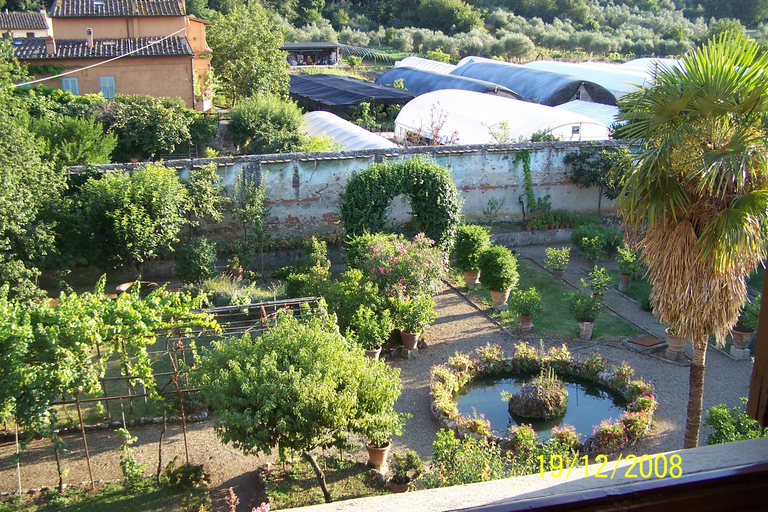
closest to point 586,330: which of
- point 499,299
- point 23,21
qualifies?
point 499,299

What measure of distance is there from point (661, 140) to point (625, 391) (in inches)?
179

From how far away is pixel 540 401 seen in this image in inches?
346

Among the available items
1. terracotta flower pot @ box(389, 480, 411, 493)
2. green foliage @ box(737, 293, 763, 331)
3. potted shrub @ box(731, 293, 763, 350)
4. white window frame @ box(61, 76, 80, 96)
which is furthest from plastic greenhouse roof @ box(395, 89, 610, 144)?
terracotta flower pot @ box(389, 480, 411, 493)

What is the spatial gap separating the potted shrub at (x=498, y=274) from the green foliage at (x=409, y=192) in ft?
5.10

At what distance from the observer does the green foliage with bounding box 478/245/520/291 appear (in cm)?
1216

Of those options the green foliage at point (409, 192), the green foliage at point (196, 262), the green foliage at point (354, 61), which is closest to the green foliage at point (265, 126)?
the green foliage at point (409, 192)

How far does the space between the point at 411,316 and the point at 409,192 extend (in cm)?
415

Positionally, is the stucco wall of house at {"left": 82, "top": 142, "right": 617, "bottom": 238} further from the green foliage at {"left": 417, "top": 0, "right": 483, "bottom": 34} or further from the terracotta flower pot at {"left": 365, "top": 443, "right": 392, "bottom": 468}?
the green foliage at {"left": 417, "top": 0, "right": 483, "bottom": 34}

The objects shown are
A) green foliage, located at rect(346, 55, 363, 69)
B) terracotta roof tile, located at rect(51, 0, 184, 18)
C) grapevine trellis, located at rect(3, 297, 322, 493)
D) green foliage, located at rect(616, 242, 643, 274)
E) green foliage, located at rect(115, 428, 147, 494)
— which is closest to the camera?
green foliage, located at rect(115, 428, 147, 494)

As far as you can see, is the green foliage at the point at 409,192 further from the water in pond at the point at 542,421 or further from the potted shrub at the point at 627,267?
the water in pond at the point at 542,421

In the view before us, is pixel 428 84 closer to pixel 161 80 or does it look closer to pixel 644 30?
pixel 161 80

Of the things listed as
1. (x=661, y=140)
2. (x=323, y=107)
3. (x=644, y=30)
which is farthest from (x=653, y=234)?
(x=644, y=30)

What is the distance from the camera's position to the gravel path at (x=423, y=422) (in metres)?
7.82
